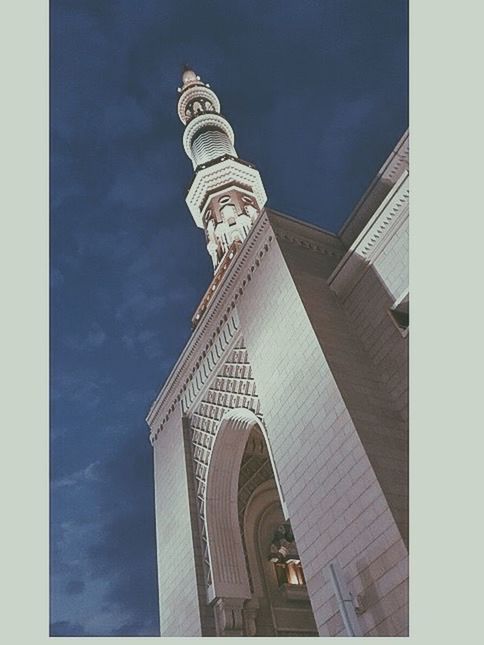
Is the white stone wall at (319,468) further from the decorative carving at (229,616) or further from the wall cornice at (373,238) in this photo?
the decorative carving at (229,616)

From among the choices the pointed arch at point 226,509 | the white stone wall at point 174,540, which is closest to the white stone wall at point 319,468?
the pointed arch at point 226,509

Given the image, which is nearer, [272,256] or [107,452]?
[272,256]

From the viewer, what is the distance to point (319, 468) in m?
6.68

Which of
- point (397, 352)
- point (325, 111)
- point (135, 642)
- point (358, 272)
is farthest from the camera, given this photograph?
point (325, 111)

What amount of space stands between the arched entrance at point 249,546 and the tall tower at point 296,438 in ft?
0.08

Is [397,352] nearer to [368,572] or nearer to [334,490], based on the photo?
[334,490]

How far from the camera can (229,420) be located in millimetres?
9641

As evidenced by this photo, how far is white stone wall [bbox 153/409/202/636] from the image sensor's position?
28.8 feet

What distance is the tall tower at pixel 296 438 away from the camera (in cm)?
592

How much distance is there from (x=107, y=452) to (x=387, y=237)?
2233 centimetres

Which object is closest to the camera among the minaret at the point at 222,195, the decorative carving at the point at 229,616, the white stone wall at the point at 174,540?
the decorative carving at the point at 229,616

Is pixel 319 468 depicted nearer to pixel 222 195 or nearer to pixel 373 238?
pixel 373 238

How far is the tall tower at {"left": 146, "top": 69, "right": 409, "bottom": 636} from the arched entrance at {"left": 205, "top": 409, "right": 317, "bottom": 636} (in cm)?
2

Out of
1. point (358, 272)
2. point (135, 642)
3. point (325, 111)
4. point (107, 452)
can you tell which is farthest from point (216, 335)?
point (107, 452)
